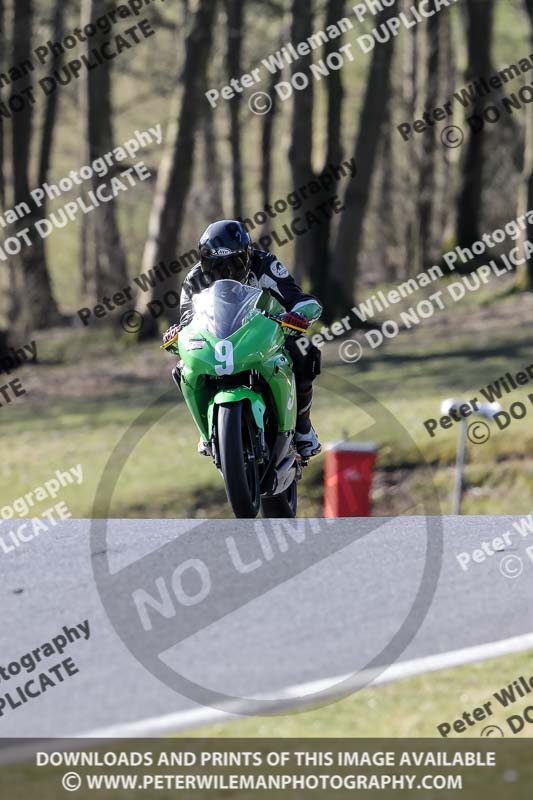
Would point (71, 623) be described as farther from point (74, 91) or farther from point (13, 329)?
point (74, 91)

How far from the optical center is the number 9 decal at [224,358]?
719 cm

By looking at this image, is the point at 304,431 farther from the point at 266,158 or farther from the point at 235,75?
the point at 266,158

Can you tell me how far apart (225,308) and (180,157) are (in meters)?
16.3

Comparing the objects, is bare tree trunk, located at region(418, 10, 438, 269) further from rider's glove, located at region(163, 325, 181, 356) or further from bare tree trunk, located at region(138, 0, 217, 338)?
rider's glove, located at region(163, 325, 181, 356)

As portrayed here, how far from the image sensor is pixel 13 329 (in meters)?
23.2

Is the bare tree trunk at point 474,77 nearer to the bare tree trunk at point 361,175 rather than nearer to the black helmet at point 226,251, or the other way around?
the bare tree trunk at point 361,175

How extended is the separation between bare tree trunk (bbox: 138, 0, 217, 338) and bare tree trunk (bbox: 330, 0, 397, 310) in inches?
121

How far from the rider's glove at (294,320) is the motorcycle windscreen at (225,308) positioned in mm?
201

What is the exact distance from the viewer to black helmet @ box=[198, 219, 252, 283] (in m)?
7.23

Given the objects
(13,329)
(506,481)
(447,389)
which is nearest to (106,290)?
(13,329)

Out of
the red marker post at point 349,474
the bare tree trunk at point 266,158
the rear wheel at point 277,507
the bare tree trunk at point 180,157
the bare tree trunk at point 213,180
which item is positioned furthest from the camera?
the bare tree trunk at point 213,180

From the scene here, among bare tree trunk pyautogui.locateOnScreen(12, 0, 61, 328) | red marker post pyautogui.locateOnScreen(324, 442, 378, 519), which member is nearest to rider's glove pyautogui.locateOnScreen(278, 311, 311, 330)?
red marker post pyautogui.locateOnScreen(324, 442, 378, 519)

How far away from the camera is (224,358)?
7.21 metres

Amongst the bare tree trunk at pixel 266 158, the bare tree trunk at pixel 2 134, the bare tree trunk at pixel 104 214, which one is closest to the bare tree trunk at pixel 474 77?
the bare tree trunk at pixel 266 158
